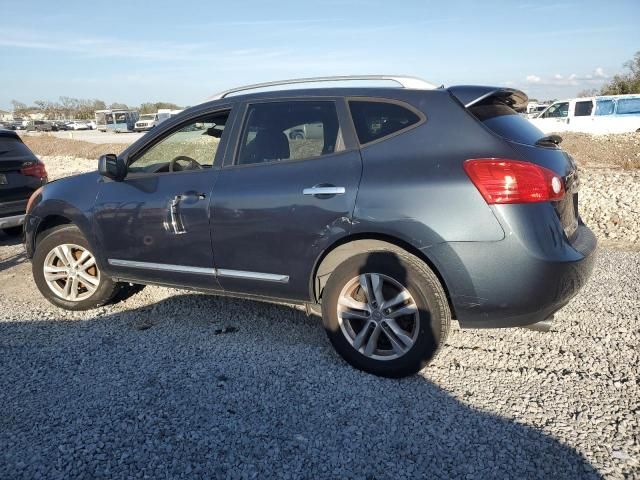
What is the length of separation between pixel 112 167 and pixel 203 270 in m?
1.15

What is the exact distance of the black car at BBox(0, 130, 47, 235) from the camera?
247 inches

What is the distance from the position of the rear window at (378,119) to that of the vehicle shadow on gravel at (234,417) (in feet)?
5.21

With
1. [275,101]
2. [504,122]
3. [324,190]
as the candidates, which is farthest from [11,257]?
[504,122]

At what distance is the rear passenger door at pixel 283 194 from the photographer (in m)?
3.13

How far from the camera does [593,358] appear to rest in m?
3.34

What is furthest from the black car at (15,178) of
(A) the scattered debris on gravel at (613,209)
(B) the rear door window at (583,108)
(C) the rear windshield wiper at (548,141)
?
(B) the rear door window at (583,108)

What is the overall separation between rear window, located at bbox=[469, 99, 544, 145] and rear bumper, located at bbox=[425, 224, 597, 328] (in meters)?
0.67

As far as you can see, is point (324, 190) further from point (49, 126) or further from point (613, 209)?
point (49, 126)

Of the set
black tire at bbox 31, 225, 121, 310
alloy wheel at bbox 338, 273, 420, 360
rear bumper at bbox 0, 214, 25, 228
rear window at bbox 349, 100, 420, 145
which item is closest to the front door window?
black tire at bbox 31, 225, 121, 310

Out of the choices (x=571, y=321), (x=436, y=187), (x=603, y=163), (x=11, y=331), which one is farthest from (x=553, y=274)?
(x=603, y=163)

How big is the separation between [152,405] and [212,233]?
1.25 meters

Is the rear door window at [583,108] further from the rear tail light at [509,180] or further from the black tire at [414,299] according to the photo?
the black tire at [414,299]

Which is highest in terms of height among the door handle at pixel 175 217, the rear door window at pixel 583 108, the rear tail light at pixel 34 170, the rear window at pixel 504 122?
the rear door window at pixel 583 108

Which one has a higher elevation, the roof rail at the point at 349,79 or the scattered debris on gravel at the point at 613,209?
the roof rail at the point at 349,79
